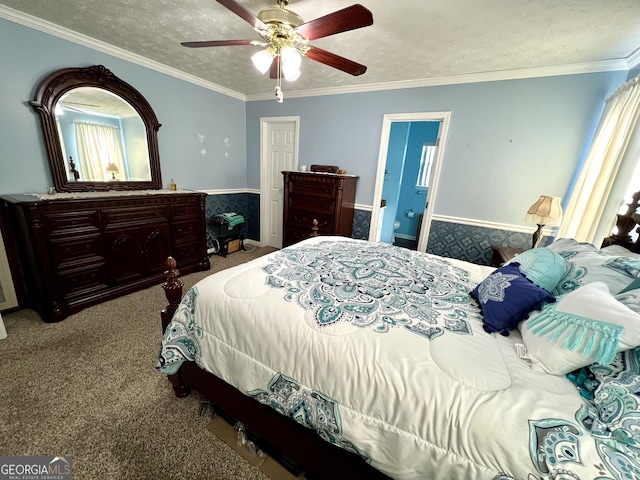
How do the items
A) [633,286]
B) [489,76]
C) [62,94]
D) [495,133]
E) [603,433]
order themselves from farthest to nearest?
1. [495,133]
2. [489,76]
3. [62,94]
4. [633,286]
5. [603,433]

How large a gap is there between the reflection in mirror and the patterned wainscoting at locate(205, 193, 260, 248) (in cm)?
103

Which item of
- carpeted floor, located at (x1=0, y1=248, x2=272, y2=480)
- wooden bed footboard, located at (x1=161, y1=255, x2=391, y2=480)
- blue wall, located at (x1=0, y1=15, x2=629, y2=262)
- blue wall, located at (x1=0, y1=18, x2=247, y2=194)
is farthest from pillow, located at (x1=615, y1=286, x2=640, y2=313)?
blue wall, located at (x1=0, y1=18, x2=247, y2=194)

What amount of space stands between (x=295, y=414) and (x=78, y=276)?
247cm

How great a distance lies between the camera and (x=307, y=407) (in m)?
0.95

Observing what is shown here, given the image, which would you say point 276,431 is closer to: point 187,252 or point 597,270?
point 597,270

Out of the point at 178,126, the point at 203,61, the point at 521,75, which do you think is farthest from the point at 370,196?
the point at 178,126

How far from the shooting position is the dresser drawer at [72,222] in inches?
77.7

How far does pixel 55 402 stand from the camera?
140 centimetres

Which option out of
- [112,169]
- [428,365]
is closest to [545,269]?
[428,365]

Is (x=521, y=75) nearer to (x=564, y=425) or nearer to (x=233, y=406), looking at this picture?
(x=564, y=425)

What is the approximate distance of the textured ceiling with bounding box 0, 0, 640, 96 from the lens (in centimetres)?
153

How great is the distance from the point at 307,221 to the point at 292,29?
214cm

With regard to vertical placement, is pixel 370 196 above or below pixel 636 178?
below

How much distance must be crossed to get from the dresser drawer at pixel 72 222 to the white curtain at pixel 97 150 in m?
0.54
